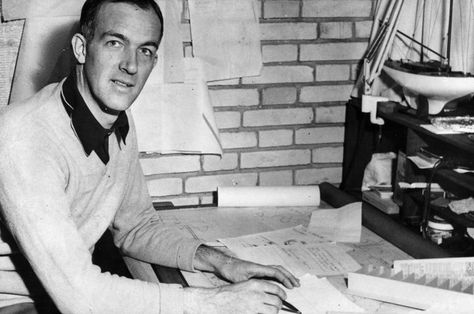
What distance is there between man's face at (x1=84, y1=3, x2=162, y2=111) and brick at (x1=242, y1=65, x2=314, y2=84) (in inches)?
31.2

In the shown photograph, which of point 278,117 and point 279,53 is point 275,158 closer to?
point 278,117

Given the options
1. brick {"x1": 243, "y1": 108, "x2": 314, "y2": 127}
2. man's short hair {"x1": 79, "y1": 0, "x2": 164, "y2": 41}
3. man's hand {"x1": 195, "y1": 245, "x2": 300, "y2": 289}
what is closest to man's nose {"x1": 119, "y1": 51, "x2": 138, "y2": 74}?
man's short hair {"x1": 79, "y1": 0, "x2": 164, "y2": 41}

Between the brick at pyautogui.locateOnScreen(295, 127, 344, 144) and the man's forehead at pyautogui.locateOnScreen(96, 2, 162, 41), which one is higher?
the man's forehead at pyautogui.locateOnScreen(96, 2, 162, 41)

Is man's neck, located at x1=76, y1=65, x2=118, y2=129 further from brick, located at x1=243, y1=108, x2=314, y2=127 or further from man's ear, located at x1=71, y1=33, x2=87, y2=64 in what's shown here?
brick, located at x1=243, y1=108, x2=314, y2=127

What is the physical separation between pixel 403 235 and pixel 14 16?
1364 mm

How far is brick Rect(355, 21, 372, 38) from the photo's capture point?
2.45 m

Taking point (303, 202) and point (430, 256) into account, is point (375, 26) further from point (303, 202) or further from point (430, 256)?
point (430, 256)

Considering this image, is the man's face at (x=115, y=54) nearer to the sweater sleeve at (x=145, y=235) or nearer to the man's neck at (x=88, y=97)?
the man's neck at (x=88, y=97)

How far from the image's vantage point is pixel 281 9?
7.75 ft

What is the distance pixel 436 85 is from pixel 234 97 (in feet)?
2.46

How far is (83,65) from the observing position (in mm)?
1667

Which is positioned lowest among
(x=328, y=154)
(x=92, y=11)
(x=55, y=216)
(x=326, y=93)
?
(x=328, y=154)

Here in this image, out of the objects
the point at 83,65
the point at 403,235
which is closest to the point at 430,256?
the point at 403,235

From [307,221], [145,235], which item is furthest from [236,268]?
[307,221]
